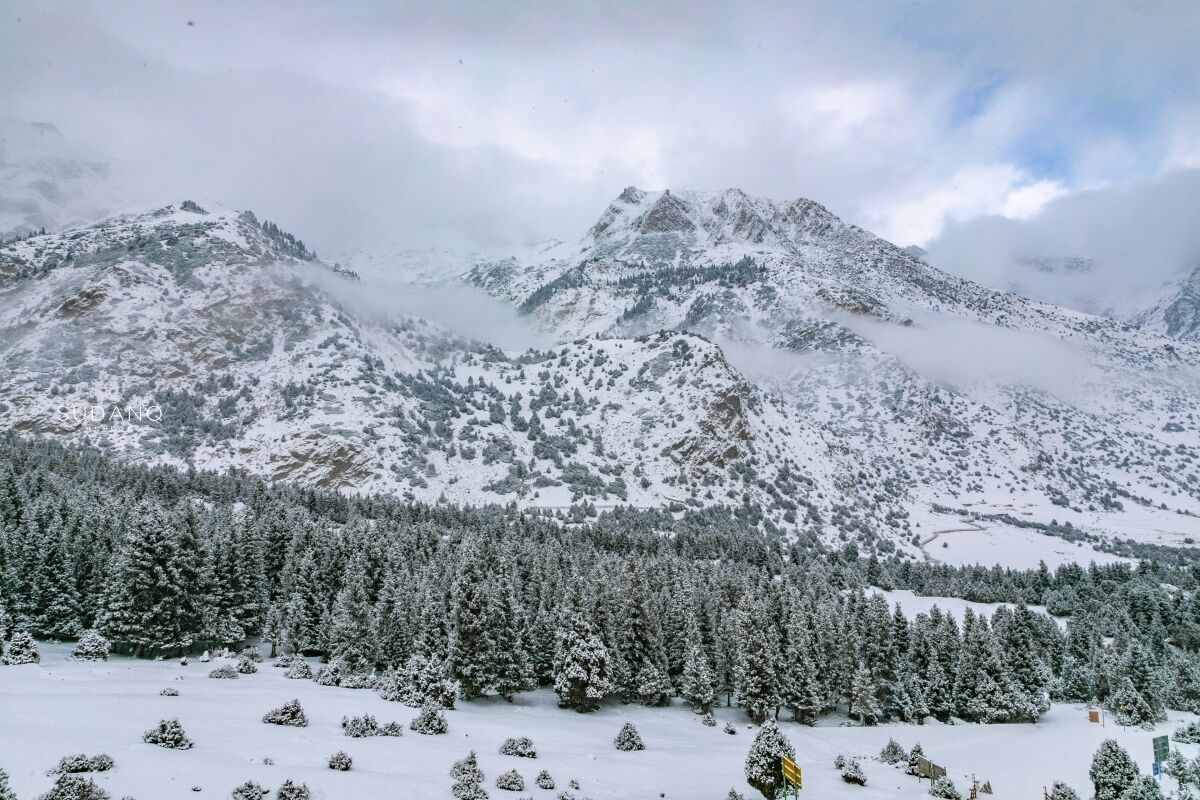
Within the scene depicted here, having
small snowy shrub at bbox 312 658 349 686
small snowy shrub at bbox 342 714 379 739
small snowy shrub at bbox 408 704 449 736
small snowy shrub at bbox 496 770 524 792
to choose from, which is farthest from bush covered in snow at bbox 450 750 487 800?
small snowy shrub at bbox 312 658 349 686

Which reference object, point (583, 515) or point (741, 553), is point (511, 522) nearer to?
point (583, 515)

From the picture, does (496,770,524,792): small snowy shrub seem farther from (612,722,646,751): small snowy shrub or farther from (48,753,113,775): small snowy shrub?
(48,753,113,775): small snowy shrub

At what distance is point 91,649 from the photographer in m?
49.2

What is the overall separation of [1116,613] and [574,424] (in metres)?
124

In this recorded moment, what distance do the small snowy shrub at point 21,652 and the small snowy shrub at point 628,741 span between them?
3819 centimetres

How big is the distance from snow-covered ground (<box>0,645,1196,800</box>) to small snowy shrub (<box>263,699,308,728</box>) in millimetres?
798

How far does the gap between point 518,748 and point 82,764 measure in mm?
21008

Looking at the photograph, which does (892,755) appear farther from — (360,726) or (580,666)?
(360,726)

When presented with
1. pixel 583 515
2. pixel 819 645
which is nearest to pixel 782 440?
pixel 583 515

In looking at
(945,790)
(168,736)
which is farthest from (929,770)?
(168,736)


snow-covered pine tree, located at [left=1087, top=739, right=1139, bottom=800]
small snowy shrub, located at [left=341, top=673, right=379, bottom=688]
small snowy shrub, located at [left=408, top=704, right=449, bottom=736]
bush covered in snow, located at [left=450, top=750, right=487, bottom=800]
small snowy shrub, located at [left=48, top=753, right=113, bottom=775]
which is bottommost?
small snowy shrub, located at [left=341, top=673, right=379, bottom=688]

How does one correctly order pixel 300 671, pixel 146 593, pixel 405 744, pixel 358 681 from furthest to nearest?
pixel 146 593 < pixel 300 671 < pixel 358 681 < pixel 405 744

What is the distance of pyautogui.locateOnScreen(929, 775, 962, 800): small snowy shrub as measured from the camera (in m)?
39.9

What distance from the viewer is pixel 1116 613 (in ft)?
338
